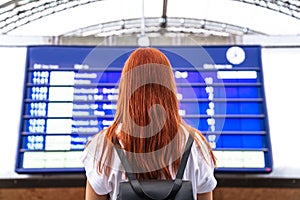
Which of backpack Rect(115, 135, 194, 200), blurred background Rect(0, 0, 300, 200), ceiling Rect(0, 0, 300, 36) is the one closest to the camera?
backpack Rect(115, 135, 194, 200)

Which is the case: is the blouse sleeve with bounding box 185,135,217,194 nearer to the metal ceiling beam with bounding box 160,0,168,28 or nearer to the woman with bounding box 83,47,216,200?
the woman with bounding box 83,47,216,200

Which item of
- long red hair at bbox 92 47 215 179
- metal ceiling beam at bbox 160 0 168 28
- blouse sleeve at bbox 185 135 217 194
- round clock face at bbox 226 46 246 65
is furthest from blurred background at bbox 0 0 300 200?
metal ceiling beam at bbox 160 0 168 28

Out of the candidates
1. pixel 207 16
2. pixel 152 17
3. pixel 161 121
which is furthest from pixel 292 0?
pixel 161 121

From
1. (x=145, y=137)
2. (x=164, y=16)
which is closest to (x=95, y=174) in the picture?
(x=145, y=137)

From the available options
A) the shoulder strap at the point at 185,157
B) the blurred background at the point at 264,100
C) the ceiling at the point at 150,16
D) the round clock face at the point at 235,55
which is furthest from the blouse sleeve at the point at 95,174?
the ceiling at the point at 150,16

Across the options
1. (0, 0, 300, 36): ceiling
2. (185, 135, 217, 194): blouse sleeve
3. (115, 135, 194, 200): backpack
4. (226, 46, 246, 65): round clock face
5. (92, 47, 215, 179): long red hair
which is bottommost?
(115, 135, 194, 200): backpack

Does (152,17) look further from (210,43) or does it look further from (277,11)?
(210,43)

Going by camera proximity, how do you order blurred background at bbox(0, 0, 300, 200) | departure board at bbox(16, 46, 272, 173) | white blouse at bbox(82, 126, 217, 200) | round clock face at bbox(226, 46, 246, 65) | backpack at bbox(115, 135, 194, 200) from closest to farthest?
backpack at bbox(115, 135, 194, 200) → white blouse at bbox(82, 126, 217, 200) → departure board at bbox(16, 46, 272, 173) → blurred background at bbox(0, 0, 300, 200) → round clock face at bbox(226, 46, 246, 65)

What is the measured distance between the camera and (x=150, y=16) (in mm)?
16844

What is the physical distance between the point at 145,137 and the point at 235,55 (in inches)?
64.1

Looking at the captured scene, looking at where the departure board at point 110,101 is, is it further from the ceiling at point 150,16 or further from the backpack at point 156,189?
the ceiling at point 150,16

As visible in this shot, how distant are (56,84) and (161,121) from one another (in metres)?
1.54

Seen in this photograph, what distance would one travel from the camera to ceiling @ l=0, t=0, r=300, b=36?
15.7 meters

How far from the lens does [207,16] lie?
1681 cm
